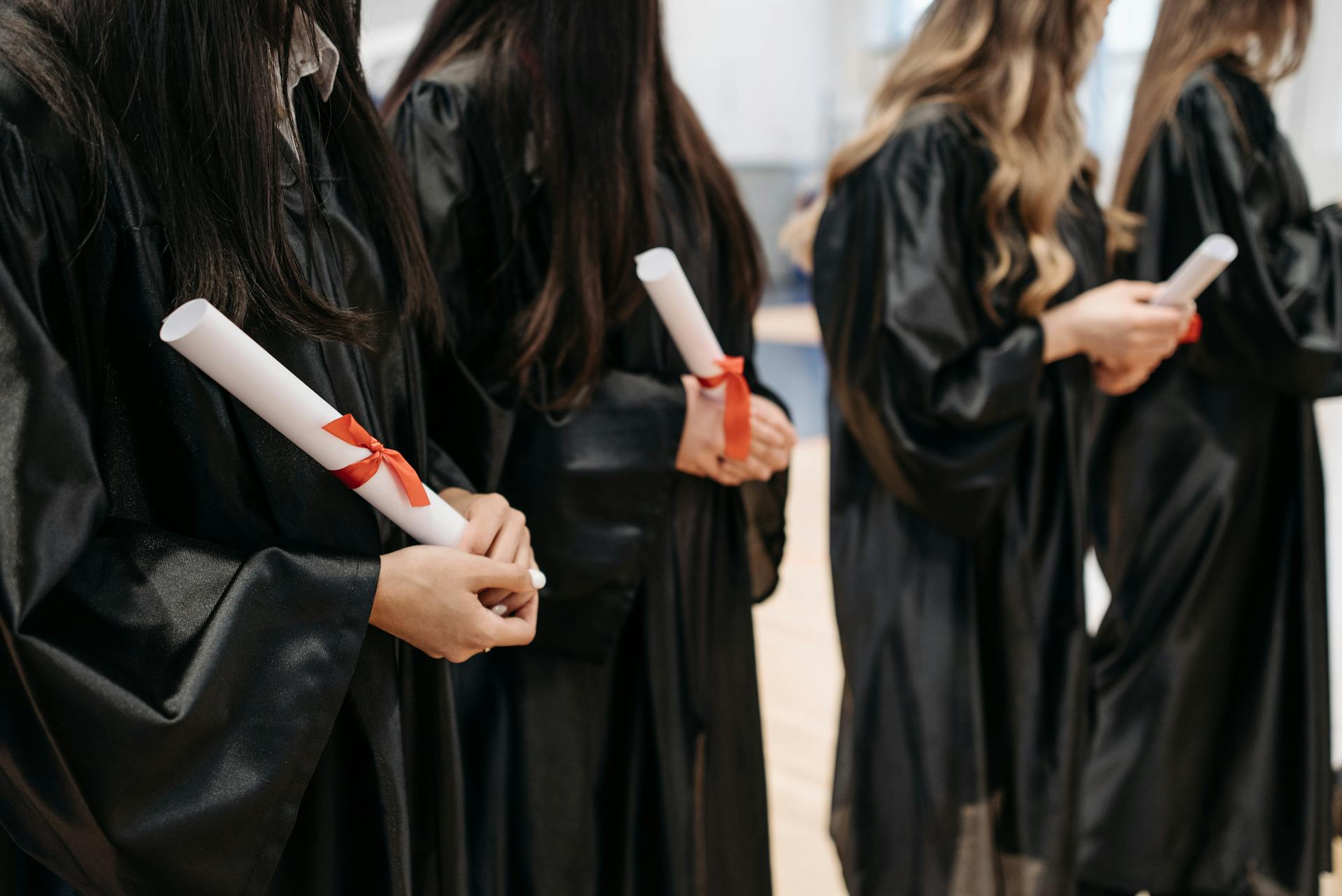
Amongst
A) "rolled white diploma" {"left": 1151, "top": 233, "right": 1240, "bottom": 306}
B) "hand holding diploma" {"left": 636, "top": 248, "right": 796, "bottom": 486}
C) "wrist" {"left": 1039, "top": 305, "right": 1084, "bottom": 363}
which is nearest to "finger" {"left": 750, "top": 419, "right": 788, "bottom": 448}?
"hand holding diploma" {"left": 636, "top": 248, "right": 796, "bottom": 486}

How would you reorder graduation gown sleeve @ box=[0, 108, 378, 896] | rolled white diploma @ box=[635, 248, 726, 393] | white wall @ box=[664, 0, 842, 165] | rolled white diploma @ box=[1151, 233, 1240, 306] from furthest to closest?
1. white wall @ box=[664, 0, 842, 165]
2. rolled white diploma @ box=[1151, 233, 1240, 306]
3. rolled white diploma @ box=[635, 248, 726, 393]
4. graduation gown sleeve @ box=[0, 108, 378, 896]

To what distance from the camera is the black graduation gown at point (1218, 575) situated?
6.02ft

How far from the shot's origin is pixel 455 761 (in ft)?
3.29

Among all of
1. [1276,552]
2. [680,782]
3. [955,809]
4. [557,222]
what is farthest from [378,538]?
[1276,552]

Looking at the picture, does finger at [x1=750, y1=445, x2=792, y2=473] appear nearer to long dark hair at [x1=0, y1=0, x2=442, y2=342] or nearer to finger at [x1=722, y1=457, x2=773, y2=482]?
finger at [x1=722, y1=457, x2=773, y2=482]

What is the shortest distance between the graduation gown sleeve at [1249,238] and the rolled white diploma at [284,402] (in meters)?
1.49

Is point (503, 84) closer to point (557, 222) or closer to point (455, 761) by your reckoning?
point (557, 222)

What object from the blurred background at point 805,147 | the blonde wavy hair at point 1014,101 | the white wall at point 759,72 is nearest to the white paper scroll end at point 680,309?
the blonde wavy hair at point 1014,101

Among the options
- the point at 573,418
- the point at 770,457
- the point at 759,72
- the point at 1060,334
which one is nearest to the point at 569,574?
the point at 573,418

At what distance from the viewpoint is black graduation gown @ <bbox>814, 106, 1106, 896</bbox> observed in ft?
5.25

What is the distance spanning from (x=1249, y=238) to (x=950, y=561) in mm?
742

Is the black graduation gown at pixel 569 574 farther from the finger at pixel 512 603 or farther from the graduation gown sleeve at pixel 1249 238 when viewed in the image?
the graduation gown sleeve at pixel 1249 238

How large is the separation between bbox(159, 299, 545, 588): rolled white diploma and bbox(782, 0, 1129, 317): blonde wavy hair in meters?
1.05

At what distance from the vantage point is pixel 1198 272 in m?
1.50
